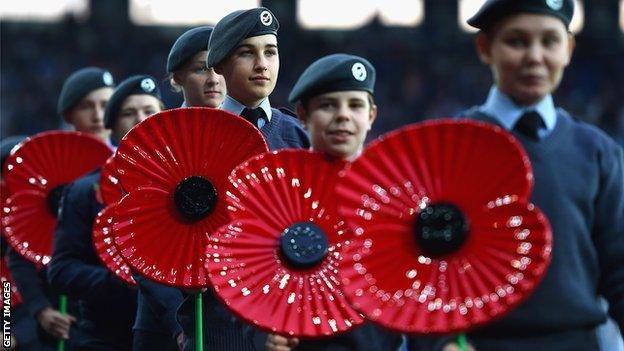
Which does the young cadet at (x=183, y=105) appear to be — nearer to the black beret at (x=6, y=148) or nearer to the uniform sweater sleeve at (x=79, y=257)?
the uniform sweater sleeve at (x=79, y=257)

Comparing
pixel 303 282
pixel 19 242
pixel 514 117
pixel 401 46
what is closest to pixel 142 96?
pixel 19 242

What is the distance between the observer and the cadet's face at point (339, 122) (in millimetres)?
4078

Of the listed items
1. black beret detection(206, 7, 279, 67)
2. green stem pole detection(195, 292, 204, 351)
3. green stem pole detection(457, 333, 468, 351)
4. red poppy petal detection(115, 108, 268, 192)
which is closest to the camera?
green stem pole detection(457, 333, 468, 351)

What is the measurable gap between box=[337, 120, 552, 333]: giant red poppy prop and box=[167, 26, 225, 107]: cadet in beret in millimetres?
2094

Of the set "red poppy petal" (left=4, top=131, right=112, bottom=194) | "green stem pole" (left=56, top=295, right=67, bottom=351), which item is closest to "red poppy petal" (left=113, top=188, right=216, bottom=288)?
"red poppy petal" (left=4, top=131, right=112, bottom=194)

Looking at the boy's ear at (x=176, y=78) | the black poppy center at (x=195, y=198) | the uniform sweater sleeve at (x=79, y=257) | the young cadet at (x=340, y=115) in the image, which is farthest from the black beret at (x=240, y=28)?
the uniform sweater sleeve at (x=79, y=257)

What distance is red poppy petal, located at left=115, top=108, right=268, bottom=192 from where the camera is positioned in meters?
4.49

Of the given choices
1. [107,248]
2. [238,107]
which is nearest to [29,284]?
[107,248]

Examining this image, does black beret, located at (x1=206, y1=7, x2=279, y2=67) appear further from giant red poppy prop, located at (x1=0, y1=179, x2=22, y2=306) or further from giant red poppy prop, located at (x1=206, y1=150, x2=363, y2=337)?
giant red poppy prop, located at (x1=0, y1=179, x2=22, y2=306)

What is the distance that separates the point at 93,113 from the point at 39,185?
0.70m

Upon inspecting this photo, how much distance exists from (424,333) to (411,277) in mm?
153

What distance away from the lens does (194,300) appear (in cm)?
489

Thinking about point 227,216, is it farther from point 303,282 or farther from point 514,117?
point 514,117

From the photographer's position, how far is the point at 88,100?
7.25m
